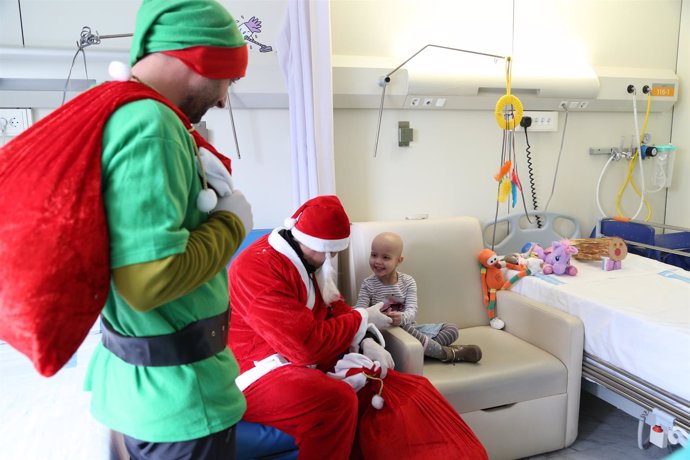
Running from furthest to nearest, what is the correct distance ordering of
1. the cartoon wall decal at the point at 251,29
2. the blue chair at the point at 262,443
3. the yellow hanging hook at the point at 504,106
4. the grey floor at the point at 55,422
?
the yellow hanging hook at the point at 504,106, the cartoon wall decal at the point at 251,29, the blue chair at the point at 262,443, the grey floor at the point at 55,422

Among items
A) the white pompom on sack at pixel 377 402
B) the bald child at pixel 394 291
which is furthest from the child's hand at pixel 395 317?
the white pompom on sack at pixel 377 402

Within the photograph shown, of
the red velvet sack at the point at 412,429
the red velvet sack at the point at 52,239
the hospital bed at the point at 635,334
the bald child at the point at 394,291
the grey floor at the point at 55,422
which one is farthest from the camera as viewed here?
the bald child at the point at 394,291

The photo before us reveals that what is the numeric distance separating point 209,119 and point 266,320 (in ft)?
4.10

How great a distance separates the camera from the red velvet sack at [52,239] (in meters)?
0.62

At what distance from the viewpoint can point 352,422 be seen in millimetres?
1546

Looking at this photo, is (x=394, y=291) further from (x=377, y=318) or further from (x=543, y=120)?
(x=543, y=120)

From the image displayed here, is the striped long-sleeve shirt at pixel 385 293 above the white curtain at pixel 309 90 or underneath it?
underneath

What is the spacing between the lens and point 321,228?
5.32ft

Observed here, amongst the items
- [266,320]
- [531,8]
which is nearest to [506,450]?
[266,320]

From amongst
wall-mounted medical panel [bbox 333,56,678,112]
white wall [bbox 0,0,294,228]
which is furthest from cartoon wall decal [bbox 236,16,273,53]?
wall-mounted medical panel [bbox 333,56,678,112]

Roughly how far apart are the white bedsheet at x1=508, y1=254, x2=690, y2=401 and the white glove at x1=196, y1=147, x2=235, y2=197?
64.2 inches

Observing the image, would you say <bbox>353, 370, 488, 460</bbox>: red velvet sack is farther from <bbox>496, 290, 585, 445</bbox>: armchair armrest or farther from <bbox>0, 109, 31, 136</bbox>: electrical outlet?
<bbox>0, 109, 31, 136</bbox>: electrical outlet

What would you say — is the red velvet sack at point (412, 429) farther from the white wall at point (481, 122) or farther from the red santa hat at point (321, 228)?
the white wall at point (481, 122)

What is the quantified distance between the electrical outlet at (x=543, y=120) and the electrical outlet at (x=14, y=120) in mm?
2589
